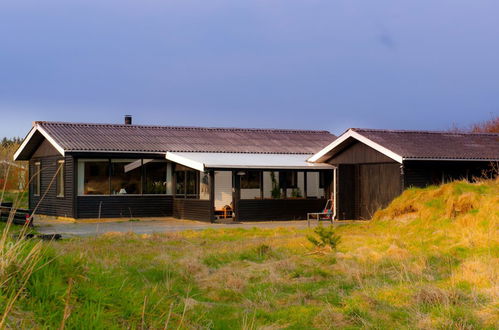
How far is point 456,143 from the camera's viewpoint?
25438 mm

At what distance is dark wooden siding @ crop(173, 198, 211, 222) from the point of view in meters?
25.4

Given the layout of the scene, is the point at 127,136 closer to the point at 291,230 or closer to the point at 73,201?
the point at 73,201

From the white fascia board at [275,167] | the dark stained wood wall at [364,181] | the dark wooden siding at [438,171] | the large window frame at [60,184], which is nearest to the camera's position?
the dark wooden siding at [438,171]

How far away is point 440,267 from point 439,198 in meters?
5.99

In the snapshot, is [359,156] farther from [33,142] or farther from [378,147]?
[33,142]

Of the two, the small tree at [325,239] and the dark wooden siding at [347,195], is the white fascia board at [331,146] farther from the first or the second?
the small tree at [325,239]

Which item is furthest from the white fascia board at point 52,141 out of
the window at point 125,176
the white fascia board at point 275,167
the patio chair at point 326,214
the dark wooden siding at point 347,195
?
the dark wooden siding at point 347,195

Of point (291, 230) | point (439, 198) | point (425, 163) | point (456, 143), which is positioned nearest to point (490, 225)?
point (439, 198)

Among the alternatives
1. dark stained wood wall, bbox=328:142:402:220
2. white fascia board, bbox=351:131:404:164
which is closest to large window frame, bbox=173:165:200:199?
dark stained wood wall, bbox=328:142:402:220

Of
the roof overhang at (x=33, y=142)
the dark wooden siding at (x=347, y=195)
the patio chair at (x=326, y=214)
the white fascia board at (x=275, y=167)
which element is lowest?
the patio chair at (x=326, y=214)

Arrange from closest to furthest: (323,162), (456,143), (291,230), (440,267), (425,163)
A: 1. (440,267)
2. (291,230)
3. (425,163)
4. (456,143)
5. (323,162)

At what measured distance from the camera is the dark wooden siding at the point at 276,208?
2588 centimetres

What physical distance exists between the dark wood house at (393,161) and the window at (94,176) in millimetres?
8105

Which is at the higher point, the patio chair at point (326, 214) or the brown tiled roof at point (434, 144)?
the brown tiled roof at point (434, 144)
